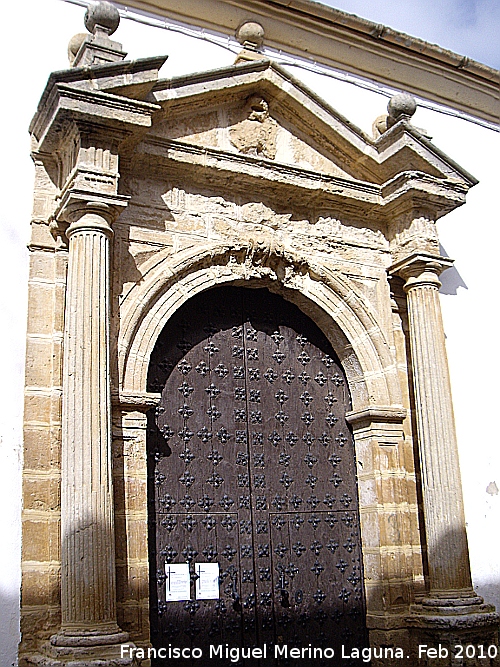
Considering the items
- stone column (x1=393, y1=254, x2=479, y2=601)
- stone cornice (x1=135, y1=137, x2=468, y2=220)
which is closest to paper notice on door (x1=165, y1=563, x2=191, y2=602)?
stone column (x1=393, y1=254, x2=479, y2=601)

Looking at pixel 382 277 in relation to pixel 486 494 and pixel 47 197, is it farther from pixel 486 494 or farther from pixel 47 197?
pixel 47 197

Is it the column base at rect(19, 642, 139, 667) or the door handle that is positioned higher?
the door handle

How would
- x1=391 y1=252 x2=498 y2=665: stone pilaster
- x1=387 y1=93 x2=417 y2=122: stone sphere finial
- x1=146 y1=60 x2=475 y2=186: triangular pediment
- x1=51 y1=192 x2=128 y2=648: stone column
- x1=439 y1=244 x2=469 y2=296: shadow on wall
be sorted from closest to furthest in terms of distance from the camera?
x1=51 y1=192 x2=128 y2=648: stone column
x1=391 y1=252 x2=498 y2=665: stone pilaster
x1=146 y1=60 x2=475 y2=186: triangular pediment
x1=387 y1=93 x2=417 y2=122: stone sphere finial
x1=439 y1=244 x2=469 y2=296: shadow on wall

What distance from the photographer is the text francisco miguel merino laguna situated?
5.12 m

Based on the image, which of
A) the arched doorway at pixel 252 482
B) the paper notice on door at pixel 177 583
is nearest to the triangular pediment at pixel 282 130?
the arched doorway at pixel 252 482

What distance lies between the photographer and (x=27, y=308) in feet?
17.1

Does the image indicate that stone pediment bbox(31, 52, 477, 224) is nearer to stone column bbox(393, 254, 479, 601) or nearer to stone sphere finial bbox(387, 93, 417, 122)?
stone sphere finial bbox(387, 93, 417, 122)

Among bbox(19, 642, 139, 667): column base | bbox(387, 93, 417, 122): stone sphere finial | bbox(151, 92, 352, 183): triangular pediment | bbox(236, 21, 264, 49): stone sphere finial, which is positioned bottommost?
bbox(19, 642, 139, 667): column base

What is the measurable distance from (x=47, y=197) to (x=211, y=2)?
255cm

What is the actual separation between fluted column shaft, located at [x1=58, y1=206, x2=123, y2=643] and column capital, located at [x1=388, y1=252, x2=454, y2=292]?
2418mm

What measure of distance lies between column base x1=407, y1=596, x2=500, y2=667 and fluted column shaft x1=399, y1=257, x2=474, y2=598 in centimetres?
10

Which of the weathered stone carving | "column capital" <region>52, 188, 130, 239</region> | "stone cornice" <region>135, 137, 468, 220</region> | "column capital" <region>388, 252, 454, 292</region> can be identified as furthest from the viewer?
"column capital" <region>388, 252, 454, 292</region>

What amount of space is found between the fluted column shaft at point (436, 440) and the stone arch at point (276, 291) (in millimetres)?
253

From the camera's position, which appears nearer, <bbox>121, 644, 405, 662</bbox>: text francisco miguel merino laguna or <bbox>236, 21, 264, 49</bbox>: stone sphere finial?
<bbox>121, 644, 405, 662</bbox>: text francisco miguel merino laguna
